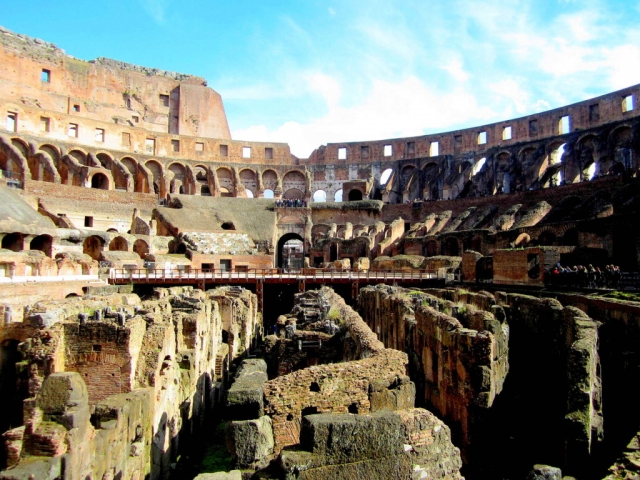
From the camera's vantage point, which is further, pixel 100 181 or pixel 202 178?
pixel 202 178

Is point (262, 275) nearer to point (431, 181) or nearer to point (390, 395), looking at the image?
point (390, 395)

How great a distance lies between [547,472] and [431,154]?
5308 centimetres

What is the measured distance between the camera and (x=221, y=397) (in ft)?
43.0

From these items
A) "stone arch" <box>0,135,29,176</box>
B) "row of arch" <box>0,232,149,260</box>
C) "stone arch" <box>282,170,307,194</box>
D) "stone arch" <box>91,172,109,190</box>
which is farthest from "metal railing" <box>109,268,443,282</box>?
"stone arch" <box>282,170,307,194</box>

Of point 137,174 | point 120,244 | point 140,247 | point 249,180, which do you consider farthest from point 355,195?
point 120,244

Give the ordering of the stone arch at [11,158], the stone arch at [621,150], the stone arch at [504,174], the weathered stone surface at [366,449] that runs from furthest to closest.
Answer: the stone arch at [504,174], the stone arch at [11,158], the stone arch at [621,150], the weathered stone surface at [366,449]

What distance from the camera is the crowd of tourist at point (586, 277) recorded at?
57.4ft

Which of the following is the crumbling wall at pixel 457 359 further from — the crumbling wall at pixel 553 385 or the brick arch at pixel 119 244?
the brick arch at pixel 119 244

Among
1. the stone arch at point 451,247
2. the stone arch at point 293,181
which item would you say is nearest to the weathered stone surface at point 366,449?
the stone arch at point 451,247

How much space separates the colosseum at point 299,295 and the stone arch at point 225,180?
0.24 m

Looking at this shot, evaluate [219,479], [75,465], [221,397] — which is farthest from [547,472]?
[221,397]

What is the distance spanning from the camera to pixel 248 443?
16.6 ft

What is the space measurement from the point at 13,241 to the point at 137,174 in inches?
917

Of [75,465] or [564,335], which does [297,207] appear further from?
[75,465]
